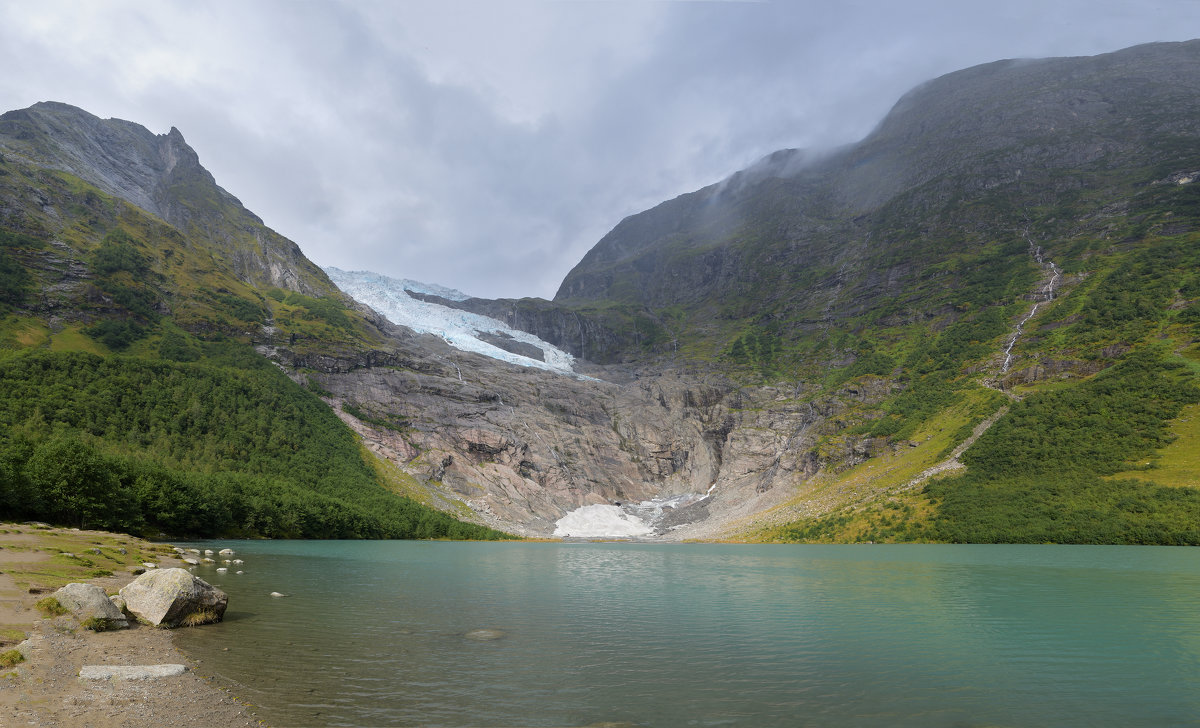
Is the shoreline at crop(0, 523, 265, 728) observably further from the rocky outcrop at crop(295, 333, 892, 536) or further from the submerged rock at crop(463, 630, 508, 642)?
the rocky outcrop at crop(295, 333, 892, 536)

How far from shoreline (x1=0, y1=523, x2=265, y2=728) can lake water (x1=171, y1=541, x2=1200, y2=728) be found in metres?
0.95

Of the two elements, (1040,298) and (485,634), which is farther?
(1040,298)

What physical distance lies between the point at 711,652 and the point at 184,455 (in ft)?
416

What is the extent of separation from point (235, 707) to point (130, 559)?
36045mm

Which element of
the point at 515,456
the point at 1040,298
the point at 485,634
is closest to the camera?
the point at 485,634

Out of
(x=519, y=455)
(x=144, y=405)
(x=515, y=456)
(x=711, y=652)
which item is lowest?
(x=711, y=652)

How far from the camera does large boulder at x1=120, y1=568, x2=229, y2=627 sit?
22.0 metres

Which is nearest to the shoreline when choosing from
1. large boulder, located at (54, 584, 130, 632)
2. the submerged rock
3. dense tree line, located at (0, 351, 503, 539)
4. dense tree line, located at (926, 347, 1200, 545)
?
large boulder, located at (54, 584, 130, 632)

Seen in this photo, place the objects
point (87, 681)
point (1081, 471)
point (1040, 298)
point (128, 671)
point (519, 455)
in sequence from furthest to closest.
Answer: point (519, 455), point (1040, 298), point (1081, 471), point (128, 671), point (87, 681)

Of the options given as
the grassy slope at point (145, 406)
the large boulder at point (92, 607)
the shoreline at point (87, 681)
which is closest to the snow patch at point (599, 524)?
the grassy slope at point (145, 406)

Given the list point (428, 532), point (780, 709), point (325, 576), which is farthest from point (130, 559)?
point (428, 532)

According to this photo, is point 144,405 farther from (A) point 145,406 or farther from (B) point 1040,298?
(B) point 1040,298

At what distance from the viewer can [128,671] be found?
51.1 feet

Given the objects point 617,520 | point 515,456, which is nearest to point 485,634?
point 617,520
